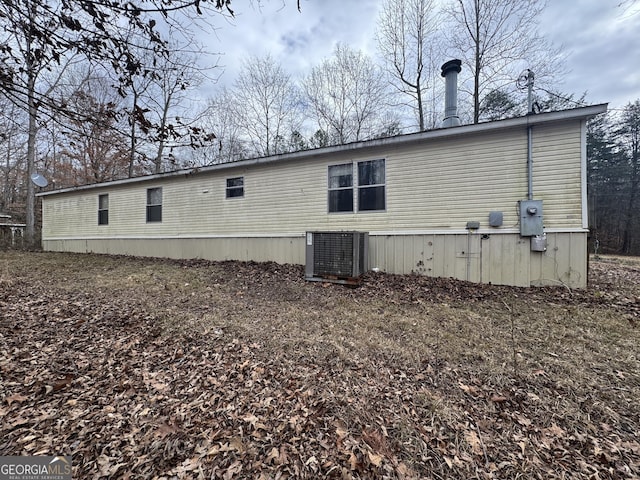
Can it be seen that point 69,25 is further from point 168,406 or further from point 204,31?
point 168,406

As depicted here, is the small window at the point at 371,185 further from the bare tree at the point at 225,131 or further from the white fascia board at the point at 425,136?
the bare tree at the point at 225,131

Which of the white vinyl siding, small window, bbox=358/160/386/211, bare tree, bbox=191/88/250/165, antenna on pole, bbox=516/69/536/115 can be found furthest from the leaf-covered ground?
bare tree, bbox=191/88/250/165

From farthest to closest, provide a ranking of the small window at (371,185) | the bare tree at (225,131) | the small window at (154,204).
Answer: the bare tree at (225,131) < the small window at (154,204) < the small window at (371,185)

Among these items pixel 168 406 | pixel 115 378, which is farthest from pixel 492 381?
pixel 115 378

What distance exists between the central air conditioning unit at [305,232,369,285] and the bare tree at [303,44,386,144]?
10.3 metres

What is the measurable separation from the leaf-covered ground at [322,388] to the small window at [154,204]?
570cm

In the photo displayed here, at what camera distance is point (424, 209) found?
6.27m

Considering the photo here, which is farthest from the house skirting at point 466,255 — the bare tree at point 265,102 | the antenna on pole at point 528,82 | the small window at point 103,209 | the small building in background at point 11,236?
the small building in background at point 11,236

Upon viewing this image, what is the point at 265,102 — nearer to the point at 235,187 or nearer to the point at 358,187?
the point at 235,187

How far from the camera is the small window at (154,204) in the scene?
9.77 m

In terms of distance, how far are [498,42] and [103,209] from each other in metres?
17.5

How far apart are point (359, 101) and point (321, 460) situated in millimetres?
15770

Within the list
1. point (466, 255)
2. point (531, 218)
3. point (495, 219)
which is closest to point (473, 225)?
point (495, 219)

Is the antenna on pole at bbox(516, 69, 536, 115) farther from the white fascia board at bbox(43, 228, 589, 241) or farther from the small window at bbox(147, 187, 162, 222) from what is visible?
the small window at bbox(147, 187, 162, 222)
